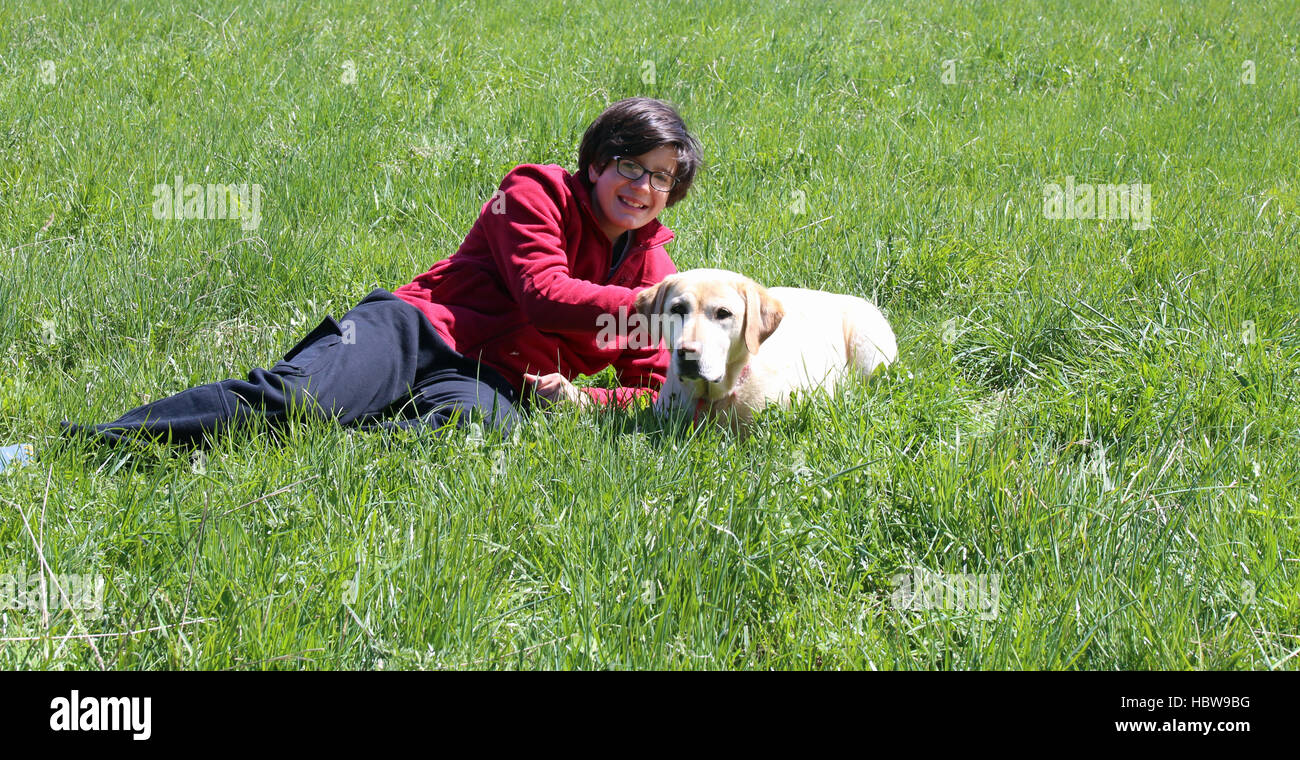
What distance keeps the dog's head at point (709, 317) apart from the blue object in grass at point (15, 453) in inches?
78.7

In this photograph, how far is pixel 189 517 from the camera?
2631 mm

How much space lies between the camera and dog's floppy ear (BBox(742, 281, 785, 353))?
11.0 ft

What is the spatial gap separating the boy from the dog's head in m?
0.26

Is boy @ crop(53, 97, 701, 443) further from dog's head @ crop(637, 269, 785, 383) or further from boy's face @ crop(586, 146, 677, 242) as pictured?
dog's head @ crop(637, 269, 785, 383)

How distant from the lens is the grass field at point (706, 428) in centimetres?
229

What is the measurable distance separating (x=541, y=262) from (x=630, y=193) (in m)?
0.44

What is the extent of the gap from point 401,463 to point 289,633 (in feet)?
Result: 3.05

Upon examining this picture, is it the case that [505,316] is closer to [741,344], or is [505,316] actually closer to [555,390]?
[555,390]

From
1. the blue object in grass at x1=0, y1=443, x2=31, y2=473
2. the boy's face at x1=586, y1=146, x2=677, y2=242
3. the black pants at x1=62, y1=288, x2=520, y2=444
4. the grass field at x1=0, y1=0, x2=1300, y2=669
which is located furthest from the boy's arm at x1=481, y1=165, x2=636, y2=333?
the blue object in grass at x1=0, y1=443, x2=31, y2=473

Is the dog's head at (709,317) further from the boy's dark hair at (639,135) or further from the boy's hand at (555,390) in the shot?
the boy's dark hair at (639,135)

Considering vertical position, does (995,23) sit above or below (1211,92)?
above

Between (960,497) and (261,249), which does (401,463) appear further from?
(261,249)

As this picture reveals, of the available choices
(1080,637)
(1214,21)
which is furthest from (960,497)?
(1214,21)

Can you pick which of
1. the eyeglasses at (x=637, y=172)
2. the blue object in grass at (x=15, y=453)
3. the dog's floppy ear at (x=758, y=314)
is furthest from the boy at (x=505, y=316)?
the dog's floppy ear at (x=758, y=314)
